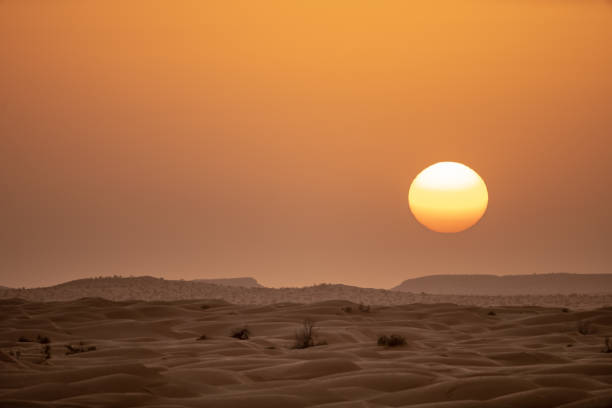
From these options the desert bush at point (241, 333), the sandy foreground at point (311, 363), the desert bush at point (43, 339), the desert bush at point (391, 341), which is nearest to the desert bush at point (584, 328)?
the sandy foreground at point (311, 363)

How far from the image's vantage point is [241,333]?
36.9 feet

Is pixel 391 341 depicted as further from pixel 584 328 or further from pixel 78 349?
pixel 584 328

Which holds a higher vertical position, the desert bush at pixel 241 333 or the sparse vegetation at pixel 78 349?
the desert bush at pixel 241 333

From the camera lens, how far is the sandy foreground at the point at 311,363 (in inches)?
227

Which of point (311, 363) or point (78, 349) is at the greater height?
point (78, 349)

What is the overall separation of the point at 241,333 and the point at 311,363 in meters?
4.05

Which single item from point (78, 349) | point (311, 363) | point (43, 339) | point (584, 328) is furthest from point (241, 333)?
point (584, 328)

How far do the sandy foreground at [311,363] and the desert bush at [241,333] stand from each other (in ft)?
0.76

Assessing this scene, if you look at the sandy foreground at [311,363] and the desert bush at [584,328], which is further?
the desert bush at [584,328]

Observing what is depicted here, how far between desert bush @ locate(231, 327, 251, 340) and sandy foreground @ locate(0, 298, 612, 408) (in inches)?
9.1

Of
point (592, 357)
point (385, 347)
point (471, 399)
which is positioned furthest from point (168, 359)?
point (592, 357)

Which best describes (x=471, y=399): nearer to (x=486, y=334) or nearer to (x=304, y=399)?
(x=304, y=399)

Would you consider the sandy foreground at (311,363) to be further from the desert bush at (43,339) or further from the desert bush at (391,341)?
the desert bush at (43,339)

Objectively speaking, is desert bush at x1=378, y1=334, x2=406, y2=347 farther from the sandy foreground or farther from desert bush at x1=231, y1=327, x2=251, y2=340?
desert bush at x1=231, y1=327, x2=251, y2=340
